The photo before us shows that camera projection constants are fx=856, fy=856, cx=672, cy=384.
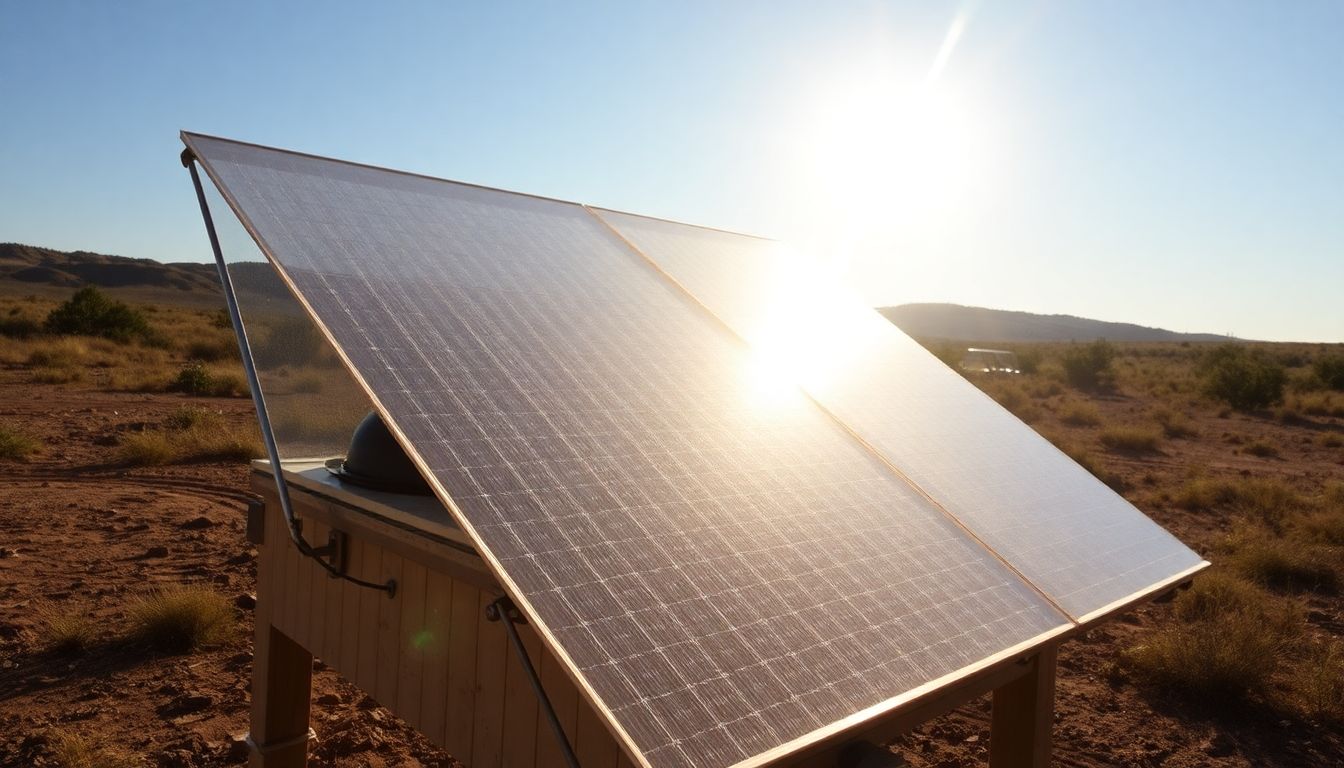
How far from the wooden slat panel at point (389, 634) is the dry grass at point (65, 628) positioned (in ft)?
15.1

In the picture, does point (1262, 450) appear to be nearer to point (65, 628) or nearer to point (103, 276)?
point (65, 628)

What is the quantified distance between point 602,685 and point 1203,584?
27.7 feet

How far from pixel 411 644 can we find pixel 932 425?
6.79 ft

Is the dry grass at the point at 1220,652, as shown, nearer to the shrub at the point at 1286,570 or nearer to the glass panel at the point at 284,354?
the shrub at the point at 1286,570

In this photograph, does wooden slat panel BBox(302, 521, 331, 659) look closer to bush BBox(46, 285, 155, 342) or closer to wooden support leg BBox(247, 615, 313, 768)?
wooden support leg BBox(247, 615, 313, 768)

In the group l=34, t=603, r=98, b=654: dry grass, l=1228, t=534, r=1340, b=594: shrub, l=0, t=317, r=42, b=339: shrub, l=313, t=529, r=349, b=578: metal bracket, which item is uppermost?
l=0, t=317, r=42, b=339: shrub

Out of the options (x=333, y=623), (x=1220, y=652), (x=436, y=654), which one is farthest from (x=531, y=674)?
(x=1220, y=652)

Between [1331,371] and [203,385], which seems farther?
[1331,371]

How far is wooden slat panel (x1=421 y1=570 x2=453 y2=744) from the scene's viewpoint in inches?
87.3

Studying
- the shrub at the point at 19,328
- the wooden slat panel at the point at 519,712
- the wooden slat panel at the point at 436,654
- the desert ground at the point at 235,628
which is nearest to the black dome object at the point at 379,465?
the wooden slat panel at the point at 436,654

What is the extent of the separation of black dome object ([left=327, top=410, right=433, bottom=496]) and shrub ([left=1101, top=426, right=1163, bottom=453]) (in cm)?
1791

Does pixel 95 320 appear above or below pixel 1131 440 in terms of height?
above

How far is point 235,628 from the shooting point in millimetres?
6336

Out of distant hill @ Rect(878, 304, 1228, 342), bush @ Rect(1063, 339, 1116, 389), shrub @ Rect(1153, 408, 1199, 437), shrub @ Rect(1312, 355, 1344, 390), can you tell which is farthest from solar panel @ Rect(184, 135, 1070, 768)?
distant hill @ Rect(878, 304, 1228, 342)
